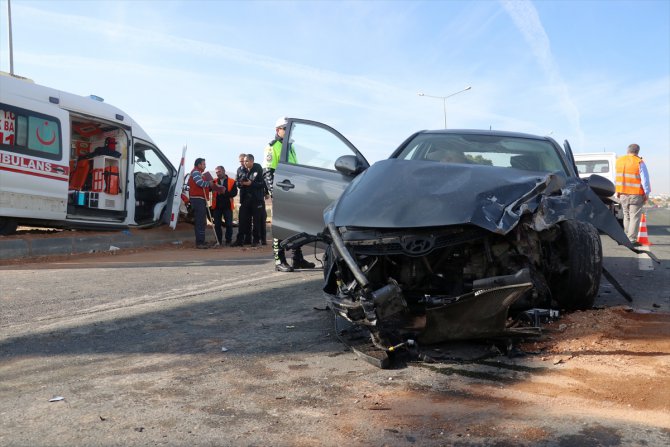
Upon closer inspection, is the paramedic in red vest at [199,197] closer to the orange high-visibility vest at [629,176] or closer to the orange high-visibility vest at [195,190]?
the orange high-visibility vest at [195,190]

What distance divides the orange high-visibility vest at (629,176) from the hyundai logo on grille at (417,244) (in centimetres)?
864

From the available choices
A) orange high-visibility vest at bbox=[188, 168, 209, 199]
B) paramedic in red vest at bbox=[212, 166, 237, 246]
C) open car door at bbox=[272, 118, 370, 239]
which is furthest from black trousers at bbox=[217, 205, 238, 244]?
open car door at bbox=[272, 118, 370, 239]

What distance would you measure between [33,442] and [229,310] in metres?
2.75

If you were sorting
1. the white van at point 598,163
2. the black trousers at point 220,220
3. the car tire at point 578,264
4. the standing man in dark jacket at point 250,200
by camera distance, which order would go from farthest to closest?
the white van at point 598,163, the black trousers at point 220,220, the standing man in dark jacket at point 250,200, the car tire at point 578,264

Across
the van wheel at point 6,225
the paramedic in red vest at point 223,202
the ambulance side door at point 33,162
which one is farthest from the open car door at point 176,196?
the van wheel at point 6,225

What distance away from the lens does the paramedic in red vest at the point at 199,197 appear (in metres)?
12.6

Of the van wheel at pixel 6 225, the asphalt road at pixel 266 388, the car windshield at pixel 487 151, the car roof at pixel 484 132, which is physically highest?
the car roof at pixel 484 132

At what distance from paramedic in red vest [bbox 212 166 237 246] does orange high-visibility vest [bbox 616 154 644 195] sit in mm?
7910

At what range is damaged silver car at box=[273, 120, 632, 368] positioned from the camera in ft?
11.1

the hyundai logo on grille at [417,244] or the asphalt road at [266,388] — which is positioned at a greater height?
the hyundai logo on grille at [417,244]

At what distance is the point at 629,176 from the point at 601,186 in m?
6.74

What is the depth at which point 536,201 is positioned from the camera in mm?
3717

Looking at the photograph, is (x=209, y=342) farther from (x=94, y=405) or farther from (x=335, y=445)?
(x=335, y=445)

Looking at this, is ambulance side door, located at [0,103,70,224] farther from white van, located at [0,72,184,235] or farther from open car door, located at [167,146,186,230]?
open car door, located at [167,146,186,230]
